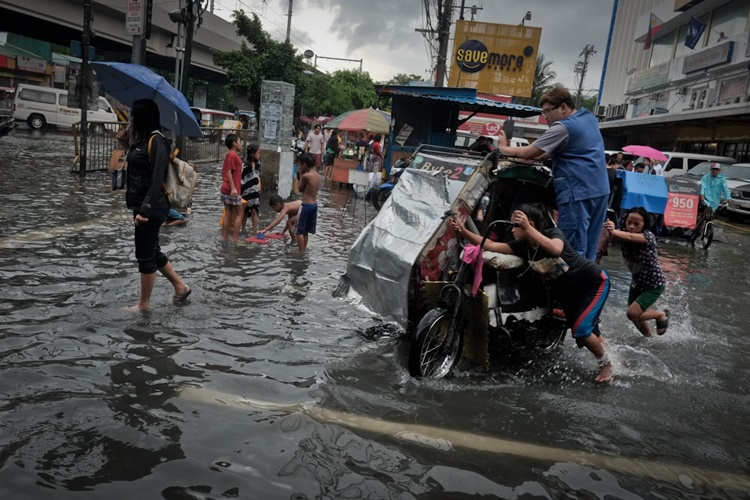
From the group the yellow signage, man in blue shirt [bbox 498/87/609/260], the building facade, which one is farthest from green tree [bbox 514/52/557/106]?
man in blue shirt [bbox 498/87/609/260]

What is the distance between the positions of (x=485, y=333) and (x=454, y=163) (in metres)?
1.67

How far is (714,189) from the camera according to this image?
14.6m

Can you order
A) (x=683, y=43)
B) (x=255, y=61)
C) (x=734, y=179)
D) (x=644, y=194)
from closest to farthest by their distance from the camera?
(x=644, y=194)
(x=734, y=179)
(x=255, y=61)
(x=683, y=43)

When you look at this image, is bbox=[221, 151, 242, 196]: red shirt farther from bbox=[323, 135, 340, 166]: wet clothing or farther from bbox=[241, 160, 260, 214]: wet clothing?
bbox=[323, 135, 340, 166]: wet clothing

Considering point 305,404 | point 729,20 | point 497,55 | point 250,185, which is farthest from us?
point 729,20

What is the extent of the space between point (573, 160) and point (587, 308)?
1238mm

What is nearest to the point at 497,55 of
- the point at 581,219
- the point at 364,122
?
the point at 364,122

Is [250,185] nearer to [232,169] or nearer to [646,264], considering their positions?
[232,169]

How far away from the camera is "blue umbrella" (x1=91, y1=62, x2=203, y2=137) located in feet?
25.3

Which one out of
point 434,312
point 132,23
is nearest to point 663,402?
point 434,312

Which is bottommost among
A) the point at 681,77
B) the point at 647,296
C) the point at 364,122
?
the point at 647,296

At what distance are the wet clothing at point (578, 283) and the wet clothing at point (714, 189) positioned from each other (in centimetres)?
1142

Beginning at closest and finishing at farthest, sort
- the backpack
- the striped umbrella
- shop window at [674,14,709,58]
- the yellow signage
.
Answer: the backpack, the striped umbrella, the yellow signage, shop window at [674,14,709,58]

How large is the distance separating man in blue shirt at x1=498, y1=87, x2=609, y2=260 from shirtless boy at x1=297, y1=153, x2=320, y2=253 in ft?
12.7
